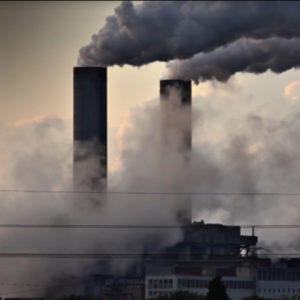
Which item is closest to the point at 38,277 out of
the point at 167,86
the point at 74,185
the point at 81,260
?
the point at 81,260

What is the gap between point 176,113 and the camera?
290 ft

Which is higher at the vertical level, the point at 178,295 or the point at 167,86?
the point at 167,86

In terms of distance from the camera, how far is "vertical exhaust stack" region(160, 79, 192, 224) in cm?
8625

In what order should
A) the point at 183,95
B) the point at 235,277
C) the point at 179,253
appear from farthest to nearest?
1. the point at 235,277
2. the point at 179,253
3. the point at 183,95

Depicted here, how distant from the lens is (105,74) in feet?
→ 268

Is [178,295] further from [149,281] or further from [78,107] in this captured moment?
[78,107]

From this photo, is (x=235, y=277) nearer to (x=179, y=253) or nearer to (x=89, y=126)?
(x=179, y=253)

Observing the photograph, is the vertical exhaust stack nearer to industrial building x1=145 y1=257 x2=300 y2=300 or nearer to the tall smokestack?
the tall smokestack

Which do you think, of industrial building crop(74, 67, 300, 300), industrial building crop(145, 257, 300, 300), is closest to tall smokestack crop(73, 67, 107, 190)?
industrial building crop(74, 67, 300, 300)

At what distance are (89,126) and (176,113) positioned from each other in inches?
334

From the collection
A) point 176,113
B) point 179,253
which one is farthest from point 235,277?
point 176,113

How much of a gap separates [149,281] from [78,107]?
84.2 feet

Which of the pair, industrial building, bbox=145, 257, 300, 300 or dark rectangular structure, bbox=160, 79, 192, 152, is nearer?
dark rectangular structure, bbox=160, 79, 192, 152

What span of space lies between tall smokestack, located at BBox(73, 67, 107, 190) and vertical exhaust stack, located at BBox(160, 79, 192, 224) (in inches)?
211
